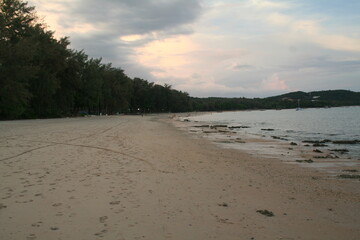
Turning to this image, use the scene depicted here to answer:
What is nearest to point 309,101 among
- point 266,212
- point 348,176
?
point 348,176

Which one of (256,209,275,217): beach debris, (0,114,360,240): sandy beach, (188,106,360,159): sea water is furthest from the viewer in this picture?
(188,106,360,159): sea water

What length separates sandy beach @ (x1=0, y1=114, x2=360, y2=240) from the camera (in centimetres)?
438

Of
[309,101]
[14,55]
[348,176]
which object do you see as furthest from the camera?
[309,101]

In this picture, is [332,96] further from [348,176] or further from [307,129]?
[348,176]

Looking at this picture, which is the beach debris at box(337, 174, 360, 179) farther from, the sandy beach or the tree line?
the tree line

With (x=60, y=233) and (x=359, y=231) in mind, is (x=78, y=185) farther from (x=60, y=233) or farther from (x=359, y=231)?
(x=359, y=231)

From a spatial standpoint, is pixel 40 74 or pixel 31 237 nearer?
pixel 31 237

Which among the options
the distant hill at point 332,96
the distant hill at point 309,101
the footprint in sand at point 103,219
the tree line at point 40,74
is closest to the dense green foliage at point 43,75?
the tree line at point 40,74

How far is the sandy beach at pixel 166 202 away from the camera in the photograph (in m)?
4.38

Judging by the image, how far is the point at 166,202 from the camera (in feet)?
18.7

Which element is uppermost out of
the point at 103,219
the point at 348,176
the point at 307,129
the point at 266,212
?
the point at 103,219

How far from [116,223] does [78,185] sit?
2479 millimetres

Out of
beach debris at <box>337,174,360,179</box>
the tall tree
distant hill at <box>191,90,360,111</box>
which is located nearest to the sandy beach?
beach debris at <box>337,174,360,179</box>

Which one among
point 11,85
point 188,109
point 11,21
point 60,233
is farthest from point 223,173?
point 188,109
